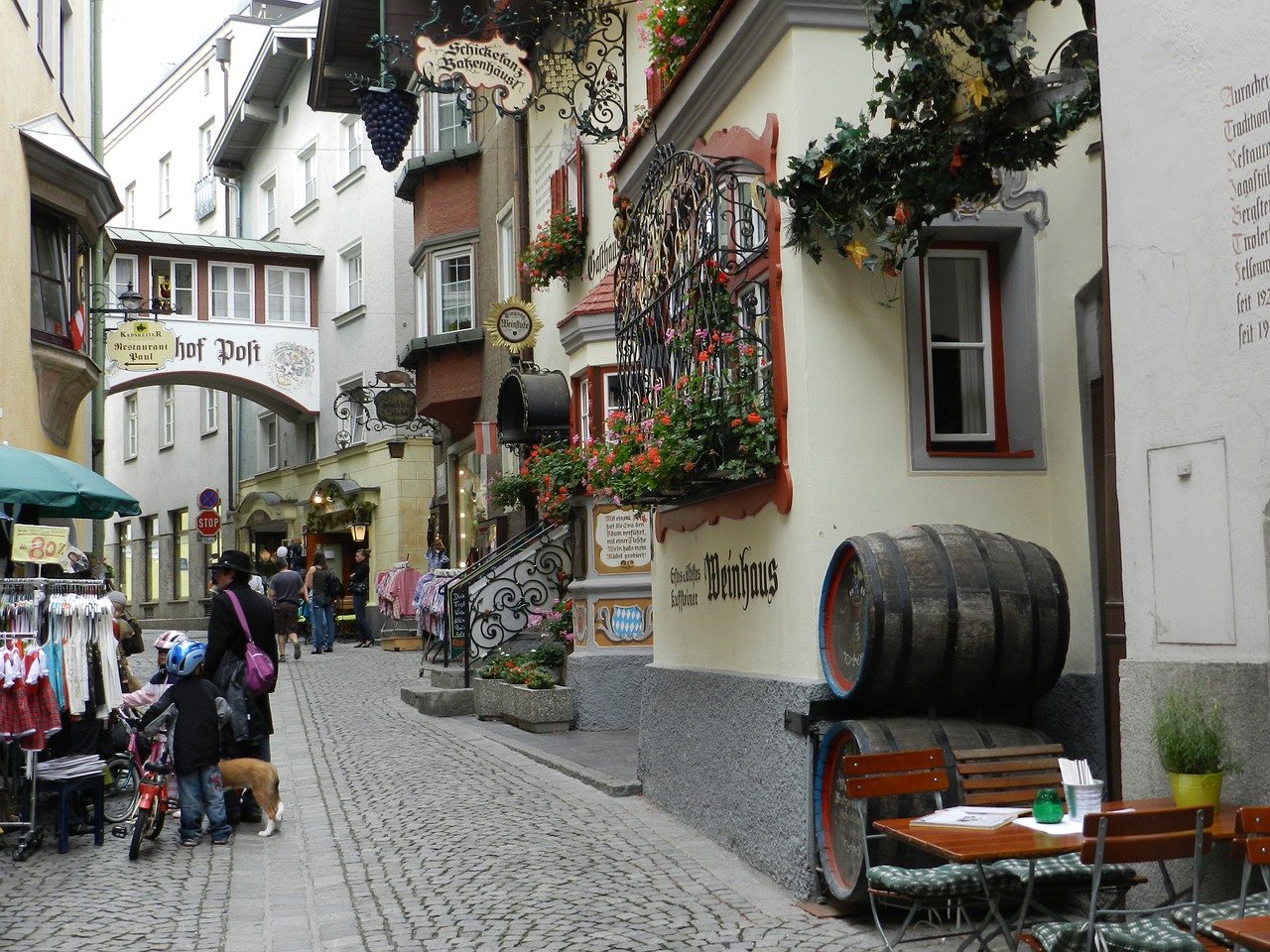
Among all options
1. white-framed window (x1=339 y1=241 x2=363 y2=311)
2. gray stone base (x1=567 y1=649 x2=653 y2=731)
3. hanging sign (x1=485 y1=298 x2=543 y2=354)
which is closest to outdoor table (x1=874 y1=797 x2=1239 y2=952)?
gray stone base (x1=567 y1=649 x2=653 y2=731)

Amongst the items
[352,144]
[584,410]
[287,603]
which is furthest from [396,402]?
[584,410]

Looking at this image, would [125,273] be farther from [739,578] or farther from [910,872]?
[910,872]

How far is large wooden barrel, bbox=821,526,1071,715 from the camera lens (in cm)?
623

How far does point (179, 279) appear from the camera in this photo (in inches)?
1267

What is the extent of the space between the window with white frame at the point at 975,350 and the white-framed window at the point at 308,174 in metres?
28.2

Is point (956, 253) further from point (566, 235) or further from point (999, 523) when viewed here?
point (566, 235)

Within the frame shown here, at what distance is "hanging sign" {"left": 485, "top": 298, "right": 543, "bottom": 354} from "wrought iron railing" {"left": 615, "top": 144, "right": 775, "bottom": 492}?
8262 mm

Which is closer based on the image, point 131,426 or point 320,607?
point 320,607

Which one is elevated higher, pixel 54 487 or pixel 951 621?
pixel 54 487

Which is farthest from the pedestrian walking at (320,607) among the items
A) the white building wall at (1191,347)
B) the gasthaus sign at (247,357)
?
the white building wall at (1191,347)

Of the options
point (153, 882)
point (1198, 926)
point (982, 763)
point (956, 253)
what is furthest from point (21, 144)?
point (1198, 926)

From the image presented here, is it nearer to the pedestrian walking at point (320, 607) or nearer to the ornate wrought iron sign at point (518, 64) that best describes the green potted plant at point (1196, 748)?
the ornate wrought iron sign at point (518, 64)

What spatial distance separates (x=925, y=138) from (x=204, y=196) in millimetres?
37786

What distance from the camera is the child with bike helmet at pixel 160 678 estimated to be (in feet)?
30.8
